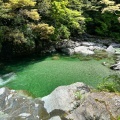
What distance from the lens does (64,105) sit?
1062cm

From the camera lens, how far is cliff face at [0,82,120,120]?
29.2 ft

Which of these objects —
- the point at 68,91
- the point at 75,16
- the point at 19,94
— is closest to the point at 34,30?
the point at 75,16

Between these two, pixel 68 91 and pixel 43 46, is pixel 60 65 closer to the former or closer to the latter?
pixel 43 46

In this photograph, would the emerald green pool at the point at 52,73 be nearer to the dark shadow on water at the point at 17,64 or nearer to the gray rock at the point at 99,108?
the dark shadow on water at the point at 17,64

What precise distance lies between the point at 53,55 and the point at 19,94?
11453 mm

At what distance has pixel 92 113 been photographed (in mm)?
8836

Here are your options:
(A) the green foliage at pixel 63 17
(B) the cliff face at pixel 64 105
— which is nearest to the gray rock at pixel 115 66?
(A) the green foliage at pixel 63 17

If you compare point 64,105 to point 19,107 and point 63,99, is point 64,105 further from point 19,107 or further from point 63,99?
point 19,107

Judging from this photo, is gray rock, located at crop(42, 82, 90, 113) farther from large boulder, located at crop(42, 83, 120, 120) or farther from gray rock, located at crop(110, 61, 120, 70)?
gray rock, located at crop(110, 61, 120, 70)

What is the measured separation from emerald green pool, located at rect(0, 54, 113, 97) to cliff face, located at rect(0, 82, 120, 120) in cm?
243

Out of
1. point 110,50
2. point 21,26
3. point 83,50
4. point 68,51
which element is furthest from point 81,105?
point 110,50

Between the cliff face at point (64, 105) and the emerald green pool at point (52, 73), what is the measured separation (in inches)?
95.7

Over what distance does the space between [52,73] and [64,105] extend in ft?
26.3

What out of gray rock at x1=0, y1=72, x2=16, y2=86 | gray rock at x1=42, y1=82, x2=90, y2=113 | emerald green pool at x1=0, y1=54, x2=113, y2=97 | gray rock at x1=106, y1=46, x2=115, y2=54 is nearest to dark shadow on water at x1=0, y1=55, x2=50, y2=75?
emerald green pool at x1=0, y1=54, x2=113, y2=97
